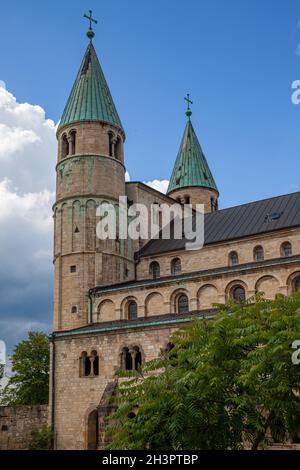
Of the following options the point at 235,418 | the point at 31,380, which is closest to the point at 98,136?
the point at 31,380

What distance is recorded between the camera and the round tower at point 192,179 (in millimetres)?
67938

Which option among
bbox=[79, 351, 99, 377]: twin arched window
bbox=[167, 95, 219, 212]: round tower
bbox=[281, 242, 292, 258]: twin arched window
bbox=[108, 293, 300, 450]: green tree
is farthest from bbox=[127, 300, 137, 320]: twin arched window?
bbox=[108, 293, 300, 450]: green tree

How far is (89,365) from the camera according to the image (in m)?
40.0

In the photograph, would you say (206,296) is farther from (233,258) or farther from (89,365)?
(89,365)

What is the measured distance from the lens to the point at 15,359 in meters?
53.6

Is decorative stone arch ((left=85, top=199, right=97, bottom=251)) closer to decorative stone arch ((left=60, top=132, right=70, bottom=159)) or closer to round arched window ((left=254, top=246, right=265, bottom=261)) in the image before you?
decorative stone arch ((left=60, top=132, right=70, bottom=159))

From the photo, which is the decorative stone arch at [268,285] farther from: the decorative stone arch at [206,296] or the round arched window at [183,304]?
the round arched window at [183,304]

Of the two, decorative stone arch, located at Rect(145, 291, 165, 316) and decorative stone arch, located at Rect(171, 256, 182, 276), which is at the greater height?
decorative stone arch, located at Rect(171, 256, 182, 276)

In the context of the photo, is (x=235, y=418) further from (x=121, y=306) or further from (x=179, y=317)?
(x=121, y=306)

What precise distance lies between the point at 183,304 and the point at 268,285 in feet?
21.7

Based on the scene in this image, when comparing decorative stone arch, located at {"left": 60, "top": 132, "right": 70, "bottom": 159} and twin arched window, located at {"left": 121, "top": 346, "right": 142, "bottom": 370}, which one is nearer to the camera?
twin arched window, located at {"left": 121, "top": 346, "right": 142, "bottom": 370}

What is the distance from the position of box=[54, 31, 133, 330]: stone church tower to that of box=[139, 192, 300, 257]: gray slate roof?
11.4ft

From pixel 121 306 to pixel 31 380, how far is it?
13.1m

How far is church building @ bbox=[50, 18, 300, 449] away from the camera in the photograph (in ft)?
126
